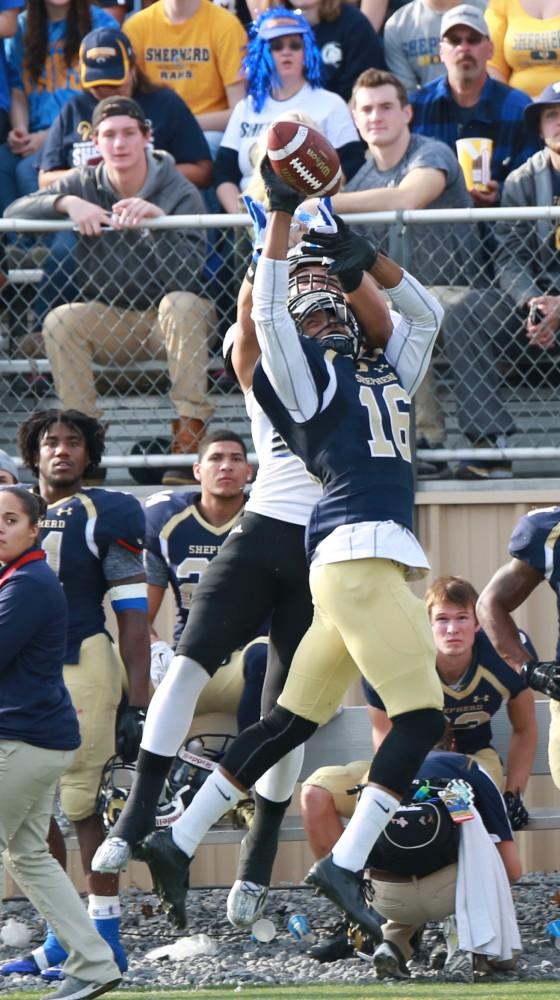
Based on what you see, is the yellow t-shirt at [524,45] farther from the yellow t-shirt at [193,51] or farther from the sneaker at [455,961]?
the sneaker at [455,961]

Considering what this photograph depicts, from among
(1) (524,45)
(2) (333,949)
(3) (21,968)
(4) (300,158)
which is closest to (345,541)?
(4) (300,158)

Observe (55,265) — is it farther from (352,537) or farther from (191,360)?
(352,537)

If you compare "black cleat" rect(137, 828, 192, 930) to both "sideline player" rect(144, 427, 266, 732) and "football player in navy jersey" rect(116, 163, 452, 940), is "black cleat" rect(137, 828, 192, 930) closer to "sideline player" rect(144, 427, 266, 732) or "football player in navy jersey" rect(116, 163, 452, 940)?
"football player in navy jersey" rect(116, 163, 452, 940)

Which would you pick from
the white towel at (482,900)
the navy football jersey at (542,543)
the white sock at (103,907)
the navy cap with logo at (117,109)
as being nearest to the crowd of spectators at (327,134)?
the navy cap with logo at (117,109)

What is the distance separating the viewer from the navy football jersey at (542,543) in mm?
6340

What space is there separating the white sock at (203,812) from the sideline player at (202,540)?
1.60 m

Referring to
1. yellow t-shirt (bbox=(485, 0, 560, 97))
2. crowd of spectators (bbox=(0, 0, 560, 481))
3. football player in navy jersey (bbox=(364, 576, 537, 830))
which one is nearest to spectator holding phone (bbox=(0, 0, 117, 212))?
crowd of spectators (bbox=(0, 0, 560, 481))

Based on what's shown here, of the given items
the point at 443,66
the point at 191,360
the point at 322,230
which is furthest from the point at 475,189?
the point at 322,230

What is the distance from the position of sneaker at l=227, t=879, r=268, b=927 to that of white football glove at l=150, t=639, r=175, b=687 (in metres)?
1.64

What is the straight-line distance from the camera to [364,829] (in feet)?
15.3

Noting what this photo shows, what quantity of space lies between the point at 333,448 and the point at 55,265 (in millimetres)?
3253

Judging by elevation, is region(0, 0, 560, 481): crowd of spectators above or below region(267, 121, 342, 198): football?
above

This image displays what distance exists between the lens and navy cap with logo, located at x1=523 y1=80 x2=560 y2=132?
7891mm

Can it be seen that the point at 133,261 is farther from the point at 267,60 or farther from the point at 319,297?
the point at 319,297
